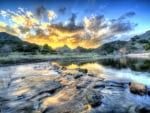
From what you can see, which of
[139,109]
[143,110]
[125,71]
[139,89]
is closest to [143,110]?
[143,110]

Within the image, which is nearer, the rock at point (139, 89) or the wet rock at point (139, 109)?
the wet rock at point (139, 109)

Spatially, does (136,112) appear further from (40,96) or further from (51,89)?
(51,89)

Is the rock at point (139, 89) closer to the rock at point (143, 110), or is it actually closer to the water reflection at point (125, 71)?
the rock at point (143, 110)

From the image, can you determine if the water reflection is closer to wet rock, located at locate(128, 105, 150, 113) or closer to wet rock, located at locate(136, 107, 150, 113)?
wet rock, located at locate(128, 105, 150, 113)

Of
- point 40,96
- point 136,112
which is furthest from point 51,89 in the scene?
point 136,112

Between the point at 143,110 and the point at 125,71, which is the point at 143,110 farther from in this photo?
the point at 125,71

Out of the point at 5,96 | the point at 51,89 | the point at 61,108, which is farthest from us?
the point at 51,89

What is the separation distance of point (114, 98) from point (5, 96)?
8169 millimetres

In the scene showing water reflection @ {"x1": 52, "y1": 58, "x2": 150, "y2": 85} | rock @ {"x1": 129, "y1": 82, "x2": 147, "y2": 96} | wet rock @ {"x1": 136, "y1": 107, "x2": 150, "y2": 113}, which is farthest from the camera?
water reflection @ {"x1": 52, "y1": 58, "x2": 150, "y2": 85}

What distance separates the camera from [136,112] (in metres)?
9.33

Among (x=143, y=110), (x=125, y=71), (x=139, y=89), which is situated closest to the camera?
(x=143, y=110)

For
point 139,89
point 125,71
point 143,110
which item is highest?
point 139,89

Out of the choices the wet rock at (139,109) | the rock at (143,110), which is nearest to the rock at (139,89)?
the wet rock at (139,109)

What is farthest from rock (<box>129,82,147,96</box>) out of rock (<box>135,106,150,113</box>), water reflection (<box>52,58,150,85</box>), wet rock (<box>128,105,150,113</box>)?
water reflection (<box>52,58,150,85</box>)
